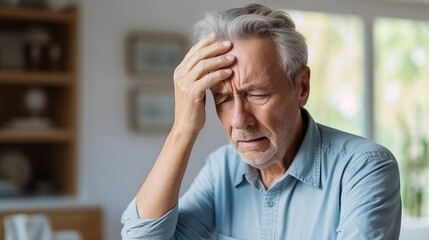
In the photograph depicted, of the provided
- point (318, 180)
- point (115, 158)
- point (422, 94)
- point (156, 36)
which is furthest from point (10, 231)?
point (422, 94)

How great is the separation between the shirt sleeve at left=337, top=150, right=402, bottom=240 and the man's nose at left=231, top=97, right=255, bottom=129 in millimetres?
206

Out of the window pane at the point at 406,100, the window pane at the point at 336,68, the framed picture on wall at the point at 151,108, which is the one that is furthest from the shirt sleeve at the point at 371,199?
the window pane at the point at 406,100

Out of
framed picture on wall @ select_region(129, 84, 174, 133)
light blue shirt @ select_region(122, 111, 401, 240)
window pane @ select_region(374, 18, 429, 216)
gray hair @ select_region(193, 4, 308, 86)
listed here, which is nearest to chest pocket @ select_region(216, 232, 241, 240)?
light blue shirt @ select_region(122, 111, 401, 240)

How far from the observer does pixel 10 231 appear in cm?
288

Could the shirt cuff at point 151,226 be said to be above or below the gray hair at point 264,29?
below

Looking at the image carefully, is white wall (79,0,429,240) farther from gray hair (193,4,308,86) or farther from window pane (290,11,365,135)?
gray hair (193,4,308,86)

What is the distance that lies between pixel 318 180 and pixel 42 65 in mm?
3220

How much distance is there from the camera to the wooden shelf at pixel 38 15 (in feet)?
12.4

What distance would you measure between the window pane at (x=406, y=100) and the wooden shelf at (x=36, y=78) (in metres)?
2.42

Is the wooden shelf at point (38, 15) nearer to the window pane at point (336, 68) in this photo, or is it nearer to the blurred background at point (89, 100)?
the blurred background at point (89, 100)

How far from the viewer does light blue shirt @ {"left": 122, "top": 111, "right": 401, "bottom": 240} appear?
3.58 ft

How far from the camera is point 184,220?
134 centimetres

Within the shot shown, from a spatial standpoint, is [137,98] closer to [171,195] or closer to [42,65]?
[42,65]

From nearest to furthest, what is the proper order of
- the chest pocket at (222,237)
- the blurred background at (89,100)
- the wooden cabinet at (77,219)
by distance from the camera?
1. the chest pocket at (222,237)
2. the wooden cabinet at (77,219)
3. the blurred background at (89,100)
